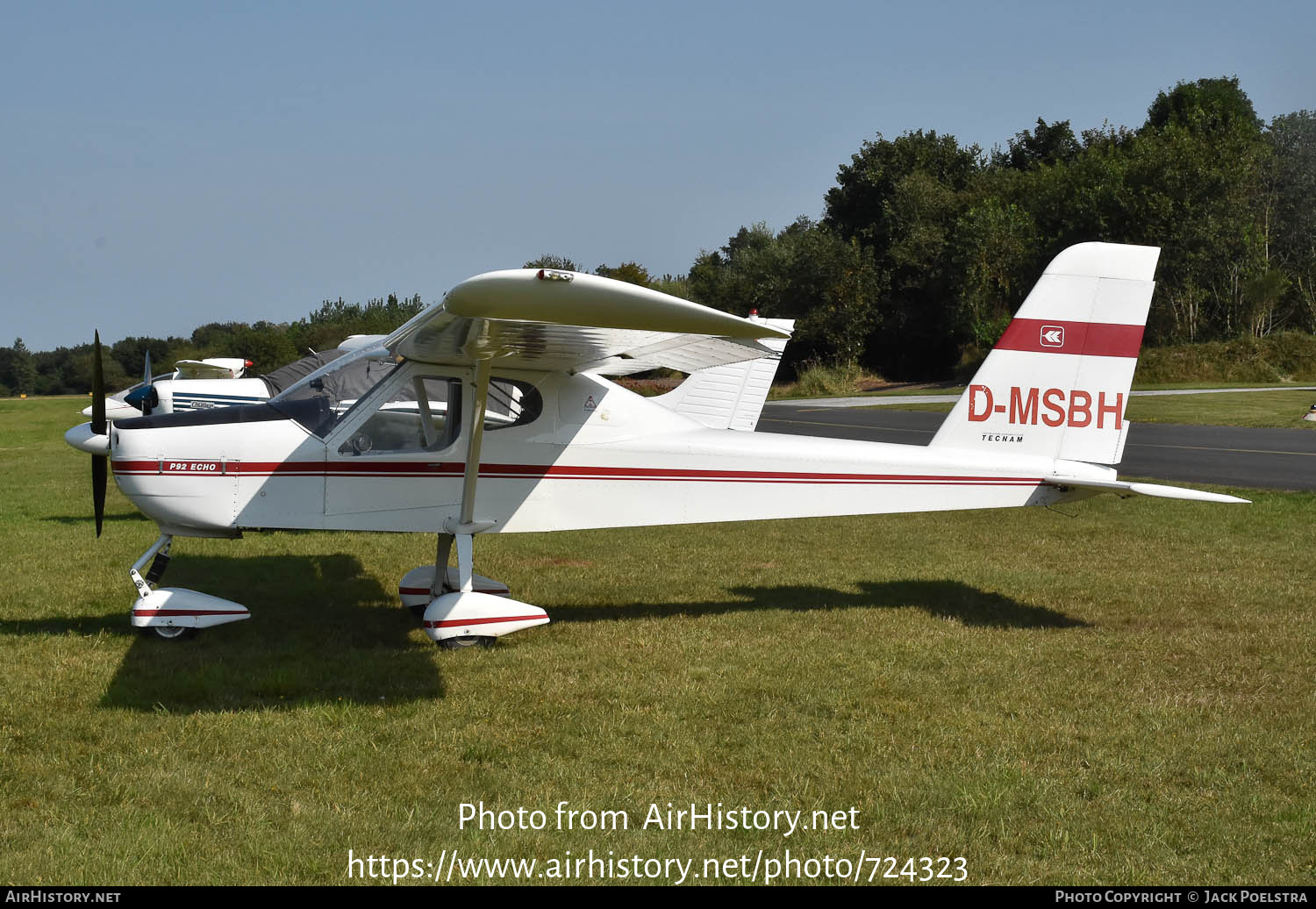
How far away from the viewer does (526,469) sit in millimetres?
6816

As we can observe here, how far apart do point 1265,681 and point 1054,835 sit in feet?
8.55

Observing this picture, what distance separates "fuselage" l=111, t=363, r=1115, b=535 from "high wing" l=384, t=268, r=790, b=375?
0.36 meters

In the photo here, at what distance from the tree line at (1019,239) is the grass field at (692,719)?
3320 cm

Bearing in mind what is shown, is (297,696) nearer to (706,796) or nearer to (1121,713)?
(706,796)

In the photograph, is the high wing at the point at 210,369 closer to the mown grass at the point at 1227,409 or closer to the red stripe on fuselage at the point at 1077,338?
the red stripe on fuselage at the point at 1077,338

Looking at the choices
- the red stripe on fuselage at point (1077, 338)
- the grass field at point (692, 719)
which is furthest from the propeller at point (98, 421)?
the red stripe on fuselage at point (1077, 338)

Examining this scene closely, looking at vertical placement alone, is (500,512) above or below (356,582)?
above

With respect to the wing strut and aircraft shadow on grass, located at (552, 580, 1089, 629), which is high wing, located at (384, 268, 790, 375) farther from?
Result: aircraft shadow on grass, located at (552, 580, 1089, 629)

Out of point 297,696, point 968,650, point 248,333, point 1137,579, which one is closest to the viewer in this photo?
point 297,696

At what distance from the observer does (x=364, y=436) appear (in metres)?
6.57

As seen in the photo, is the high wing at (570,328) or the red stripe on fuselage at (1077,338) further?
the red stripe on fuselage at (1077,338)

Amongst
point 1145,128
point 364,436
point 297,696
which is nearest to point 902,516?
point 364,436

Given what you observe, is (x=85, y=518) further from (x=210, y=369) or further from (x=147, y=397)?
(x=210, y=369)

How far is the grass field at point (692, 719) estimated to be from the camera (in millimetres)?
3723
